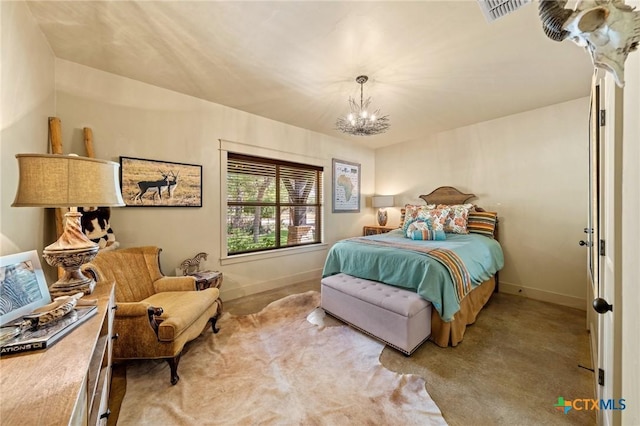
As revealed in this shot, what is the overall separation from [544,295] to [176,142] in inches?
199

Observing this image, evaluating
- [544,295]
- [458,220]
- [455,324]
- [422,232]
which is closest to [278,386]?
[455,324]

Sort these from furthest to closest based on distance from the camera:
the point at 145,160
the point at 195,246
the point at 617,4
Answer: the point at 195,246 < the point at 145,160 < the point at 617,4

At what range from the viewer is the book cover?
2.49 feet

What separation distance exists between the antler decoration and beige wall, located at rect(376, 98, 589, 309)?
3482 mm

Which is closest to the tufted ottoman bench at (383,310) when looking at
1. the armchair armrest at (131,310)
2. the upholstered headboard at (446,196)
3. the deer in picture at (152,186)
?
the armchair armrest at (131,310)

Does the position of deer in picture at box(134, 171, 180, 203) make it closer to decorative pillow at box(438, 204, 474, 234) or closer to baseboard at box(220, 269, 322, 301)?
baseboard at box(220, 269, 322, 301)

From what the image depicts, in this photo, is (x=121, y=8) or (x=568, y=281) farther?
(x=568, y=281)

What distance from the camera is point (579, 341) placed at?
216 centimetres

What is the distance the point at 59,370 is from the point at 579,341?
3.51m

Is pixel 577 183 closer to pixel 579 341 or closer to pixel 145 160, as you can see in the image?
pixel 579 341

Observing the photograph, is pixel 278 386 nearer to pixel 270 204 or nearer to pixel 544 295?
pixel 270 204

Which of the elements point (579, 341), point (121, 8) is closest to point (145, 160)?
point (121, 8)

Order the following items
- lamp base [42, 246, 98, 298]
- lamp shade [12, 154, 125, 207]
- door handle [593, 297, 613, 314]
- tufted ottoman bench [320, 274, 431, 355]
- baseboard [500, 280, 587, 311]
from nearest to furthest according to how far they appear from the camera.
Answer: door handle [593, 297, 613, 314] → lamp shade [12, 154, 125, 207] → lamp base [42, 246, 98, 298] → tufted ottoman bench [320, 274, 431, 355] → baseboard [500, 280, 587, 311]

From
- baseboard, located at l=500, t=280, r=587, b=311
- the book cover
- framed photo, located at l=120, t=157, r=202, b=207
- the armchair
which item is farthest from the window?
baseboard, located at l=500, t=280, r=587, b=311
